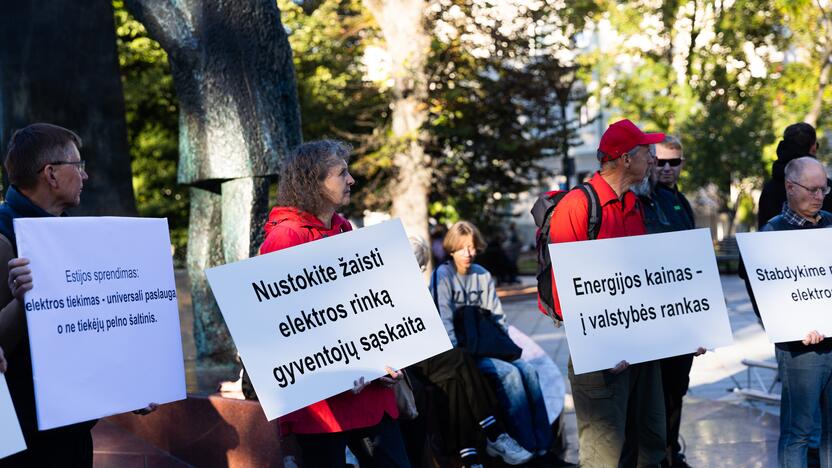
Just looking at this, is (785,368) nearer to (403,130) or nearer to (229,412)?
(229,412)

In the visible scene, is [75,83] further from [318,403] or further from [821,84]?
[821,84]

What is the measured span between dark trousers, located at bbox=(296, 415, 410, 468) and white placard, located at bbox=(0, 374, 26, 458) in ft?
Answer: 3.54

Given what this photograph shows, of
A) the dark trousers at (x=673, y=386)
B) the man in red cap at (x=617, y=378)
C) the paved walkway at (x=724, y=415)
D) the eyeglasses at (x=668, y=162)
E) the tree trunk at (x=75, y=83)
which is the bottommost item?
the paved walkway at (x=724, y=415)

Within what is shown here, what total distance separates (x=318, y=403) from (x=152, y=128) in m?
19.3

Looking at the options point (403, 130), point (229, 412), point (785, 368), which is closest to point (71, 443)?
point (229, 412)

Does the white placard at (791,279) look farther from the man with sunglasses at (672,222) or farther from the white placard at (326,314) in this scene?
the white placard at (326,314)

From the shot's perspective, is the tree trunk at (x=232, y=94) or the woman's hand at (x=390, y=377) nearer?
the woman's hand at (x=390, y=377)

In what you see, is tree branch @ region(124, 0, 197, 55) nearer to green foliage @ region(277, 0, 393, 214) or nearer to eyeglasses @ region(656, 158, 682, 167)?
eyeglasses @ region(656, 158, 682, 167)

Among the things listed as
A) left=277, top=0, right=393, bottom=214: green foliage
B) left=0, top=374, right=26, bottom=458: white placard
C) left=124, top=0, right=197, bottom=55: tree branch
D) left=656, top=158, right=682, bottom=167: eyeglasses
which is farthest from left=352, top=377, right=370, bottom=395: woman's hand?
left=277, top=0, right=393, bottom=214: green foliage

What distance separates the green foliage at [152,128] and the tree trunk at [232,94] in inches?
514

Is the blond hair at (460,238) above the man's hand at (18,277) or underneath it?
underneath

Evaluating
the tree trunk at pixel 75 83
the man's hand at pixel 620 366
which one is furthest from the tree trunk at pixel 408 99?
the man's hand at pixel 620 366

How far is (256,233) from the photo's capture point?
6.89 meters

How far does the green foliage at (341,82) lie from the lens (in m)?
21.5
